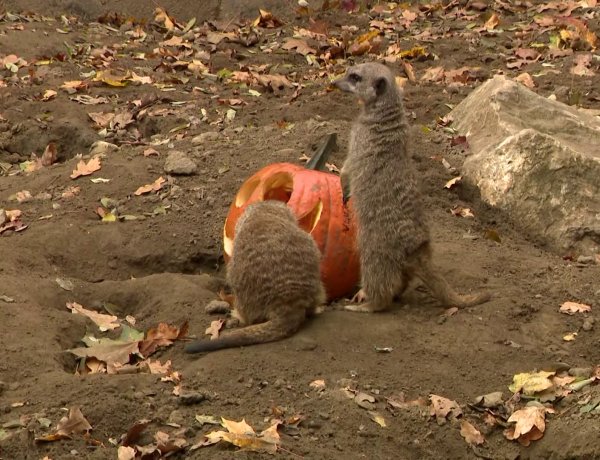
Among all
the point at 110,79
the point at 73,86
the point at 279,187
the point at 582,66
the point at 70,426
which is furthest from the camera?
the point at 110,79

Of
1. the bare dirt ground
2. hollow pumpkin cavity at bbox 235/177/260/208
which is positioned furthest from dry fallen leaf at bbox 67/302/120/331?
hollow pumpkin cavity at bbox 235/177/260/208

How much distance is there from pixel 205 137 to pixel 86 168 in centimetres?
84

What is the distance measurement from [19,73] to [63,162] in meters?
1.67

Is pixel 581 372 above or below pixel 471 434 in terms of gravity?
above

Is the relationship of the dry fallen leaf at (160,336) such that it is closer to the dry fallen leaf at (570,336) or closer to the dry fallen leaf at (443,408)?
the dry fallen leaf at (443,408)

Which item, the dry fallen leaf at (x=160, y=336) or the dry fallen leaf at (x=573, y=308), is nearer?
the dry fallen leaf at (x=160, y=336)

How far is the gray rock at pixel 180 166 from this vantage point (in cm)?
609

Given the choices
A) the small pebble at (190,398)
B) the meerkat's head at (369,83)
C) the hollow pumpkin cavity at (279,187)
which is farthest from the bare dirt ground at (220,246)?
the meerkat's head at (369,83)

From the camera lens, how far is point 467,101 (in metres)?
6.91

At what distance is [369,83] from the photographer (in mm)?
4934

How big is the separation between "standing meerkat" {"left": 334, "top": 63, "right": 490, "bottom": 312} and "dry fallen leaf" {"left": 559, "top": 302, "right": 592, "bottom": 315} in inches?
13.8

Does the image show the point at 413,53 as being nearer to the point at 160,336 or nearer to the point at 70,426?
the point at 160,336

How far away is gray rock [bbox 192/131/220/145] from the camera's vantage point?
656 cm

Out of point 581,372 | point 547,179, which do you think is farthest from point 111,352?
point 547,179
